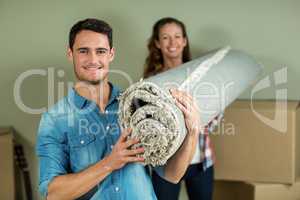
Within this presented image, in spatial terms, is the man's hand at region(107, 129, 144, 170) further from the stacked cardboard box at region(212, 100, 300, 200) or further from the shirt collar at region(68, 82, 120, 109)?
the stacked cardboard box at region(212, 100, 300, 200)

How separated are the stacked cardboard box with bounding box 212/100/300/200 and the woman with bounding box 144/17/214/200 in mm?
124

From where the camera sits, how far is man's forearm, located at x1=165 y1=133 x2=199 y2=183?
1066 mm

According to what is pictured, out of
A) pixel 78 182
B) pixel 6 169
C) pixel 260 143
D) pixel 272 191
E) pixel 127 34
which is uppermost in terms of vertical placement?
pixel 127 34

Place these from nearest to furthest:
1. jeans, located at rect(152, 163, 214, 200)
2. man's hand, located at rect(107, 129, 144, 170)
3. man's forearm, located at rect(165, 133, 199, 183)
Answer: man's hand, located at rect(107, 129, 144, 170) < man's forearm, located at rect(165, 133, 199, 183) < jeans, located at rect(152, 163, 214, 200)

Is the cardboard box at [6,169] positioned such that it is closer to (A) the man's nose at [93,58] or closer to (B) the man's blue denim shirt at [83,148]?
(B) the man's blue denim shirt at [83,148]

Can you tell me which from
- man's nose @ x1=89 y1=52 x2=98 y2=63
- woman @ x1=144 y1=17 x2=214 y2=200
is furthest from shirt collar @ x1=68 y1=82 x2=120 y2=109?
woman @ x1=144 y1=17 x2=214 y2=200

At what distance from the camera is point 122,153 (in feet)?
3.17

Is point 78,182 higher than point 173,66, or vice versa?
point 173,66

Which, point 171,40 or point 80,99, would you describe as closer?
point 80,99

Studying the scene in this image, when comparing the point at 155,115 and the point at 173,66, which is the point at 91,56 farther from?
the point at 173,66

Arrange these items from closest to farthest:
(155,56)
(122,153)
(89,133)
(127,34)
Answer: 1. (122,153)
2. (89,133)
3. (155,56)
4. (127,34)

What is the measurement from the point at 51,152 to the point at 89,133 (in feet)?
0.32

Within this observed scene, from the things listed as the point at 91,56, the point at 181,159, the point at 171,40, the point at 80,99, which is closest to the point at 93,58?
the point at 91,56

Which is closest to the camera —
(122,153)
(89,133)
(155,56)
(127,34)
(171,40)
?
(122,153)
